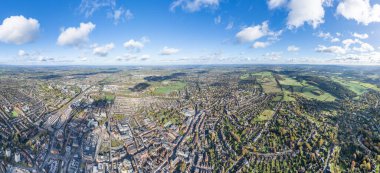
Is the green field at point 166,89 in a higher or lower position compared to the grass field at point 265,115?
higher

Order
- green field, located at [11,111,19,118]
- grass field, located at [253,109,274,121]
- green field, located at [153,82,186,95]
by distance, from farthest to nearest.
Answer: green field, located at [153,82,186,95] < green field, located at [11,111,19,118] < grass field, located at [253,109,274,121]

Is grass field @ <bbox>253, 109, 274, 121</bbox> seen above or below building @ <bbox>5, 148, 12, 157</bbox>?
above

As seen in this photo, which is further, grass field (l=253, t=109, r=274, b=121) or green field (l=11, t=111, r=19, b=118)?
green field (l=11, t=111, r=19, b=118)

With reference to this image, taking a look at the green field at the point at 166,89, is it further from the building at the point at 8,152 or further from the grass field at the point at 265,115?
the building at the point at 8,152

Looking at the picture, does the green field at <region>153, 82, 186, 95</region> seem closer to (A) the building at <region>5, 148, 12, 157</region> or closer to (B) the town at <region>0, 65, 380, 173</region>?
(B) the town at <region>0, 65, 380, 173</region>

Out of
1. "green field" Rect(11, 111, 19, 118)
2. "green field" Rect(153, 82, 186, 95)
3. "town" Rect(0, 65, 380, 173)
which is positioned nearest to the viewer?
"town" Rect(0, 65, 380, 173)

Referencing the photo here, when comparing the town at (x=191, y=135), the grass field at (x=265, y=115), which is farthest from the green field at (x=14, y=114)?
the grass field at (x=265, y=115)

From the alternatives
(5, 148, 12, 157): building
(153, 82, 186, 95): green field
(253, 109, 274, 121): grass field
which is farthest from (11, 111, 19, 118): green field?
(253, 109, 274, 121): grass field

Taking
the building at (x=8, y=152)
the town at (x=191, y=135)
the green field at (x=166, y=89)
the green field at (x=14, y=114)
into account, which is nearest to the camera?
the town at (x=191, y=135)

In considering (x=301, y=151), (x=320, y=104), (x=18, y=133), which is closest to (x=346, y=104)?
(x=320, y=104)
